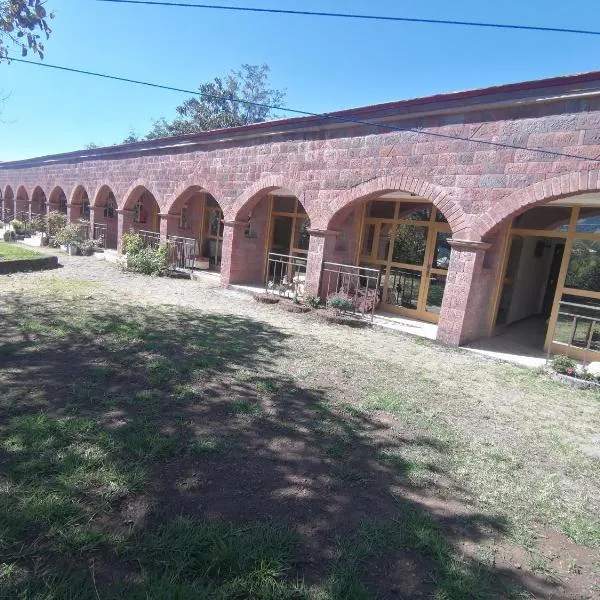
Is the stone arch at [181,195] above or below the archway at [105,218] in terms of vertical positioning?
above

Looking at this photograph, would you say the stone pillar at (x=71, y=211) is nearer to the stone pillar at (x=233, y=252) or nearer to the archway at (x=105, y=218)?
the archway at (x=105, y=218)

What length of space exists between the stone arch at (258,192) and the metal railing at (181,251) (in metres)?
2.46

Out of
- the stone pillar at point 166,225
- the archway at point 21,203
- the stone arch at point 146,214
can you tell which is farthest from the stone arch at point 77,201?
the archway at point 21,203

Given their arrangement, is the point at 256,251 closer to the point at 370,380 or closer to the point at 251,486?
the point at 370,380

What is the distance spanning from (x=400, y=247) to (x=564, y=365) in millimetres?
4224

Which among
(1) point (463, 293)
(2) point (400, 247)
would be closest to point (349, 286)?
(2) point (400, 247)

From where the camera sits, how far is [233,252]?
10648 mm

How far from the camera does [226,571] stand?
6.11 ft

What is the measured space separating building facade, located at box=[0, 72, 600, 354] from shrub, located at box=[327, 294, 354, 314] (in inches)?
31.5

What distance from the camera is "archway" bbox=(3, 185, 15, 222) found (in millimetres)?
25562

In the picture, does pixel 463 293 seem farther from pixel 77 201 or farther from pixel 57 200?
pixel 57 200

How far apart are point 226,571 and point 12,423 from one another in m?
2.01

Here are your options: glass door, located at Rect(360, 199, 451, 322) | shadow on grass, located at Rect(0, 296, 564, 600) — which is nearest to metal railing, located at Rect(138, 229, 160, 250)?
glass door, located at Rect(360, 199, 451, 322)

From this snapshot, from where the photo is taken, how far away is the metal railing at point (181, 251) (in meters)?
12.3
